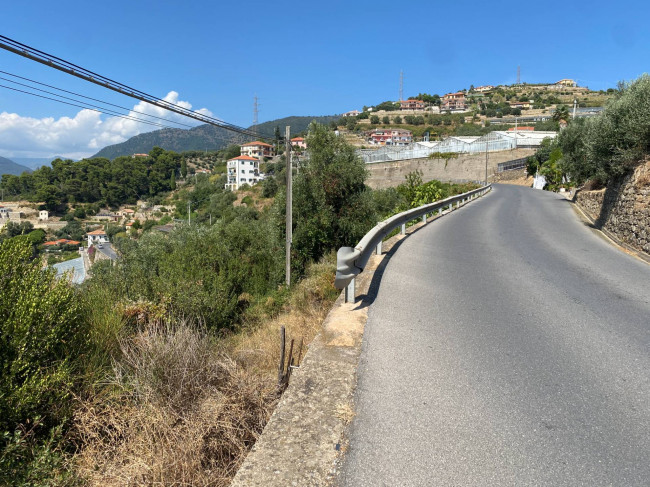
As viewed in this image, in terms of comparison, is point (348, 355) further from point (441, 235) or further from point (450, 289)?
point (441, 235)

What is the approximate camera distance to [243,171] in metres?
119

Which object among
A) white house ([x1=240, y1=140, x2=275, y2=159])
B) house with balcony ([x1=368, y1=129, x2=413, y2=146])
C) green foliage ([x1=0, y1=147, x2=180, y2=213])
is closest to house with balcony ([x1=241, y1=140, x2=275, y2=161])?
white house ([x1=240, y1=140, x2=275, y2=159])

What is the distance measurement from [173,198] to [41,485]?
119853 mm

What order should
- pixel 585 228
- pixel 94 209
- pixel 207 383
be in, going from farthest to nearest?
1. pixel 94 209
2. pixel 585 228
3. pixel 207 383

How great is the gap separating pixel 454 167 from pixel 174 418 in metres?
66.7

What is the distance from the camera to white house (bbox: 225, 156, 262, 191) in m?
116

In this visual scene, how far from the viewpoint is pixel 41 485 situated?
3020 mm

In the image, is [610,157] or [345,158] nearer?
[610,157]

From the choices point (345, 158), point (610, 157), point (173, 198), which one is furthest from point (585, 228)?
point (173, 198)

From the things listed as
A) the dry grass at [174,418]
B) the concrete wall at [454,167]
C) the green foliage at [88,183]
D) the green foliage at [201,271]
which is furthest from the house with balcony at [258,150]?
the dry grass at [174,418]

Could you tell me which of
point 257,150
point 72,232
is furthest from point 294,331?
point 257,150

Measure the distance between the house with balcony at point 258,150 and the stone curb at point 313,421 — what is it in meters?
144

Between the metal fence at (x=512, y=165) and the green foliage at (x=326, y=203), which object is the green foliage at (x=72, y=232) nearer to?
the metal fence at (x=512, y=165)

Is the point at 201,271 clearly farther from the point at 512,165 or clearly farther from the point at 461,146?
the point at 461,146
